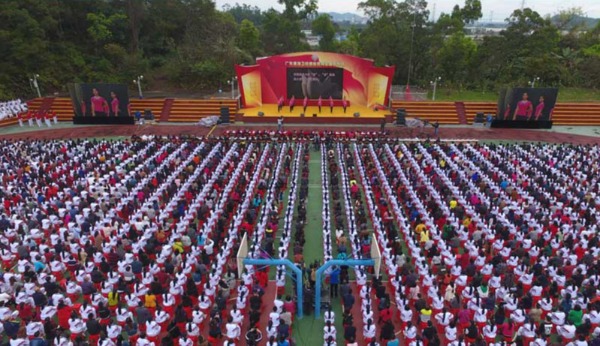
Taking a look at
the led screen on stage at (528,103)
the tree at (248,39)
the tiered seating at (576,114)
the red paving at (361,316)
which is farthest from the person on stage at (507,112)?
the tree at (248,39)

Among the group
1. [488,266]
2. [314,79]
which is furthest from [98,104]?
[488,266]

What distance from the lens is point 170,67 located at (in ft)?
134

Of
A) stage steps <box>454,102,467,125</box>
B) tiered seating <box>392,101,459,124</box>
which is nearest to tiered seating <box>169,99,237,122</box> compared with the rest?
tiered seating <box>392,101,459,124</box>

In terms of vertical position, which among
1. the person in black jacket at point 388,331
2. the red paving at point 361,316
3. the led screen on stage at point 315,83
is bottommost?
the red paving at point 361,316

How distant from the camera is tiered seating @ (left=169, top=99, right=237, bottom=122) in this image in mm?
30750

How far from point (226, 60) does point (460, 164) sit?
92.2 feet

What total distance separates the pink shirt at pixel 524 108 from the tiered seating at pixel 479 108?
269cm

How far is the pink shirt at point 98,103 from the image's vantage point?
28.7m

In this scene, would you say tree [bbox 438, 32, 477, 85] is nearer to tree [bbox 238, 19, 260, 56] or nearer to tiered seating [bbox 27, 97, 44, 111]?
tree [bbox 238, 19, 260, 56]

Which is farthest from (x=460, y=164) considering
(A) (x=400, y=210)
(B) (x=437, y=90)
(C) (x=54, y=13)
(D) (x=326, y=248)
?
(C) (x=54, y=13)

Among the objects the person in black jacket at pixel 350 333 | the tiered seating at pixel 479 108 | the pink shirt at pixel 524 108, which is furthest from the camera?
the tiered seating at pixel 479 108

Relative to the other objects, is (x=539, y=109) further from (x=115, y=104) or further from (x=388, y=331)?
(x=115, y=104)

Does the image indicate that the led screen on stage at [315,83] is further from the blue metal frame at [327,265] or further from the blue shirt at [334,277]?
the blue metal frame at [327,265]

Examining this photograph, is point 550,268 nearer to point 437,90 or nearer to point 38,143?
point 38,143
